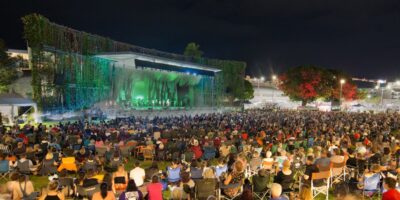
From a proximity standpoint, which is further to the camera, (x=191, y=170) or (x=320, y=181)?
(x=191, y=170)

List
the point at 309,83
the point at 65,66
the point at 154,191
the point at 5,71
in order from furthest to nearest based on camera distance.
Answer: the point at 309,83
the point at 5,71
the point at 65,66
the point at 154,191

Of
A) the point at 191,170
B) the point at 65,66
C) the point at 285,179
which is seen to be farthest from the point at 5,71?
the point at 285,179

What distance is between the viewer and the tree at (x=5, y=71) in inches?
1200

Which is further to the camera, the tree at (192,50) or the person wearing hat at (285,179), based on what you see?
the tree at (192,50)

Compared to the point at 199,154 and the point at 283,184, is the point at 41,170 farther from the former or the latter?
the point at 283,184

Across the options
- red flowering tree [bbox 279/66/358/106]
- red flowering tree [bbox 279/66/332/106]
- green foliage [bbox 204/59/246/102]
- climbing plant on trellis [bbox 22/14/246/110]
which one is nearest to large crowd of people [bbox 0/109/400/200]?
climbing plant on trellis [bbox 22/14/246/110]

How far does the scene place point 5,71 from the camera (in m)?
30.8

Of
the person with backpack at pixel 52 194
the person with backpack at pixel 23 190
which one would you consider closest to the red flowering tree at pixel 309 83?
the person with backpack at pixel 23 190

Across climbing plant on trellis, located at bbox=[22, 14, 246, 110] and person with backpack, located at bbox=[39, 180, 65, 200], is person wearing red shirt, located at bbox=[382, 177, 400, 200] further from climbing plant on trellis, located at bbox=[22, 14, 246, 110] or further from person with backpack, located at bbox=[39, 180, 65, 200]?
climbing plant on trellis, located at bbox=[22, 14, 246, 110]

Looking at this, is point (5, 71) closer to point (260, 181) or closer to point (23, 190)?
point (23, 190)

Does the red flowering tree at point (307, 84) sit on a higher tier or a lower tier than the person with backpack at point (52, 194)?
higher

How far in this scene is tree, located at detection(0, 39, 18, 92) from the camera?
1200 inches

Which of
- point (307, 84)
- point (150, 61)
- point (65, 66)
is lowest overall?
point (65, 66)

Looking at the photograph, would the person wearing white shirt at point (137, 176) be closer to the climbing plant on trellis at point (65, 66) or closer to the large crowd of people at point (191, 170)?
the large crowd of people at point (191, 170)
